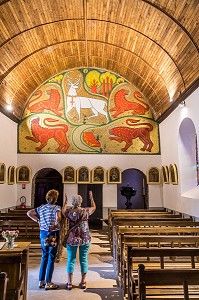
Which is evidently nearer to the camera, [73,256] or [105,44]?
[73,256]

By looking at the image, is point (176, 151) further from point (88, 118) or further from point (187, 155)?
point (88, 118)

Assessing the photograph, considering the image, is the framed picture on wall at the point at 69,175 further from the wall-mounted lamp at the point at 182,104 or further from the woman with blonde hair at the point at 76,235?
the woman with blonde hair at the point at 76,235

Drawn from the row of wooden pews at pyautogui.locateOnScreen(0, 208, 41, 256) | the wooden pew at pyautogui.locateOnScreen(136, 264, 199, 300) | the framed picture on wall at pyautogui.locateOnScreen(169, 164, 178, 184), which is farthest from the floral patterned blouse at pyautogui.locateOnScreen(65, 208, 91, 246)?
the framed picture on wall at pyautogui.locateOnScreen(169, 164, 178, 184)

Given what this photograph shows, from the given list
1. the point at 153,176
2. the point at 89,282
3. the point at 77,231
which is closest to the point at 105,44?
the point at 153,176

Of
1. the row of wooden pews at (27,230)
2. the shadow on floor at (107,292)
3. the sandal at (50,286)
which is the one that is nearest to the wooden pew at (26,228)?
the row of wooden pews at (27,230)

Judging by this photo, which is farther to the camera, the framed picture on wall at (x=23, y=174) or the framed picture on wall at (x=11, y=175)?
the framed picture on wall at (x=23, y=174)

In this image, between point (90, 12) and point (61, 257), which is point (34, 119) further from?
point (61, 257)

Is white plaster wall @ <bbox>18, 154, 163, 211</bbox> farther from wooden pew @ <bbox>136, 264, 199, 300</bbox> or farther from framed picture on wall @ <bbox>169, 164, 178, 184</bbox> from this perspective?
wooden pew @ <bbox>136, 264, 199, 300</bbox>

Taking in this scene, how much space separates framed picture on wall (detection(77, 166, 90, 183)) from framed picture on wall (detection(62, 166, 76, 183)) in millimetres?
251

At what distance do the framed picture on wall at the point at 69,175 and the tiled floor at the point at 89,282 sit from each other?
539cm

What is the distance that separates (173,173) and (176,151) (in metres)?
0.98

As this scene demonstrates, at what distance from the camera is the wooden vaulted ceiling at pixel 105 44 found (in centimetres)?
888

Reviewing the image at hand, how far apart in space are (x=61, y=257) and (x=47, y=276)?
113 inches

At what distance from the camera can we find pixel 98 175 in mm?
14062
